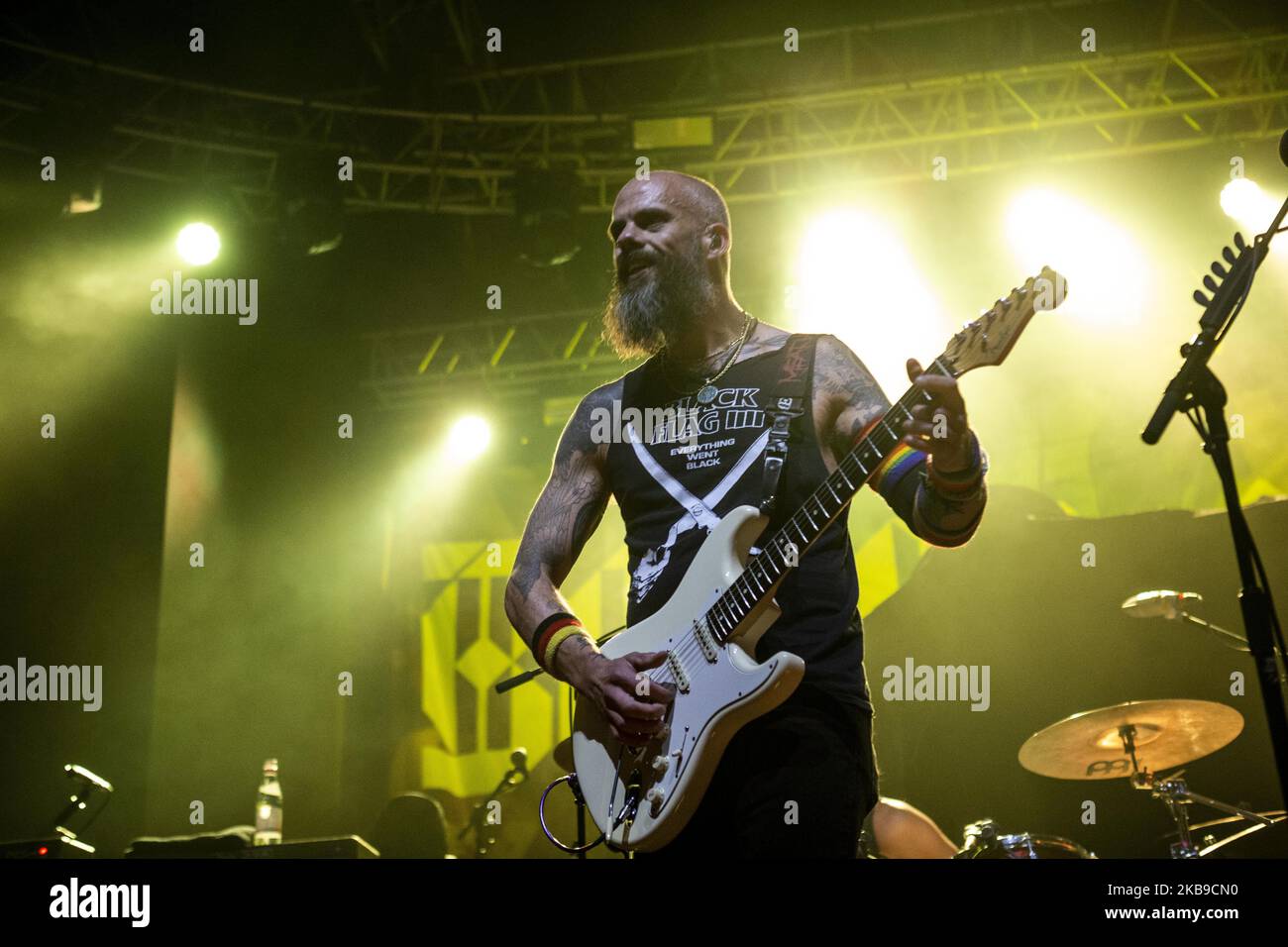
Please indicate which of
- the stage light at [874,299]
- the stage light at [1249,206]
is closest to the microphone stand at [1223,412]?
the stage light at [1249,206]

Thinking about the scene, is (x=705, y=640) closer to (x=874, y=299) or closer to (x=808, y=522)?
(x=808, y=522)

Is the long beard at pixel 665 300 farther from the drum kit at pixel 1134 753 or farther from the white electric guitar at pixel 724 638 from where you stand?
the drum kit at pixel 1134 753

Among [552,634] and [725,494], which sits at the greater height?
[725,494]

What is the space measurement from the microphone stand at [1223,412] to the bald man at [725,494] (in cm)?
50

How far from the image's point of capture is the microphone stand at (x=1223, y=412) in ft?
7.58

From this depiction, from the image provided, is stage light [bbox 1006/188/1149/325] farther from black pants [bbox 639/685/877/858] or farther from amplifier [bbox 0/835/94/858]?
amplifier [bbox 0/835/94/858]

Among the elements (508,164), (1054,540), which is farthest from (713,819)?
(508,164)

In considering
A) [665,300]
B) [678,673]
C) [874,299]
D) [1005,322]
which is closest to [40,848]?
[678,673]

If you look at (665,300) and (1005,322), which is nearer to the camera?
(1005,322)

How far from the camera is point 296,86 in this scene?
8352mm

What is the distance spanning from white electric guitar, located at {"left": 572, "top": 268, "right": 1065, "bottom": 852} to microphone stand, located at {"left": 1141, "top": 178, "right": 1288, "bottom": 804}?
1.15 ft

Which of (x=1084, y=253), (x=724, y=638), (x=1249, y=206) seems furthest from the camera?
(x=1084, y=253)

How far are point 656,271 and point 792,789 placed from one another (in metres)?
1.53

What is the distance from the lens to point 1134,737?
17.6ft
